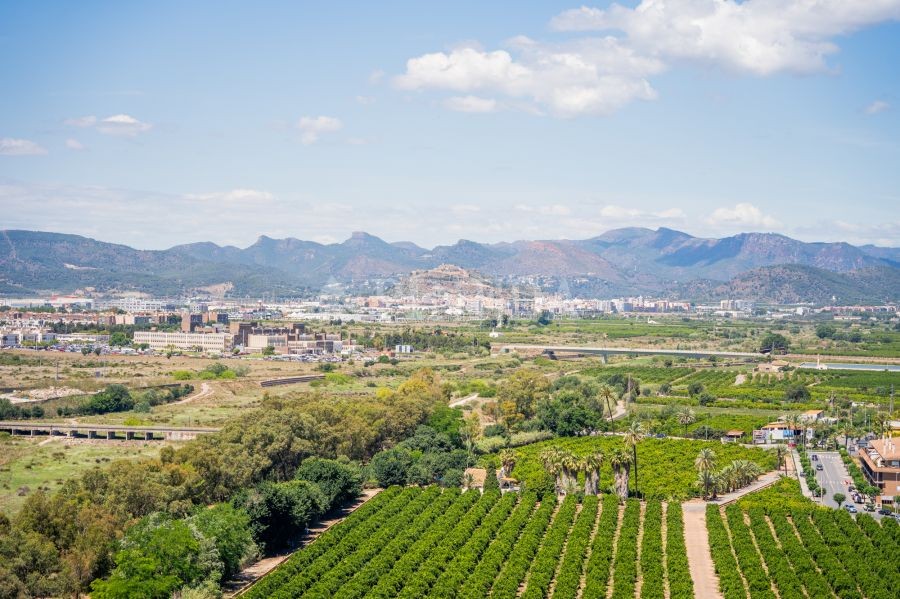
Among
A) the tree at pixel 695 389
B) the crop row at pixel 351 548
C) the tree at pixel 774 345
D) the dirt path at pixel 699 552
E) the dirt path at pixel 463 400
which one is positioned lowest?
the dirt path at pixel 699 552

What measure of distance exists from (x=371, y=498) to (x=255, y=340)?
85.4m

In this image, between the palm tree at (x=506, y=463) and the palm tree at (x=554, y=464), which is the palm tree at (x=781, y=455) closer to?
the palm tree at (x=554, y=464)

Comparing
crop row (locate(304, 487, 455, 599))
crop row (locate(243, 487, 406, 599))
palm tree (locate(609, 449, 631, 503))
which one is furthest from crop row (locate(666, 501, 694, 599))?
crop row (locate(243, 487, 406, 599))

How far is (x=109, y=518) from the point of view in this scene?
36.6 meters

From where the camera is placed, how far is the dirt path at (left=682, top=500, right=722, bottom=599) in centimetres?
3609

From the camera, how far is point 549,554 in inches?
1517

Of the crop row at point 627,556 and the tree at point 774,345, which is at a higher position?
Answer: the tree at point 774,345

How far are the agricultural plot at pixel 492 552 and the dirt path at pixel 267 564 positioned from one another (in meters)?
1.13

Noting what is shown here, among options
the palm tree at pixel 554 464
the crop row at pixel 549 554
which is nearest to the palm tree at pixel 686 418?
the palm tree at pixel 554 464

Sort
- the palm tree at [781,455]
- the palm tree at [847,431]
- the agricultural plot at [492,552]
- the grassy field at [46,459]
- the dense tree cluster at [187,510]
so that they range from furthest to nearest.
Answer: the palm tree at [847,431]
the palm tree at [781,455]
the grassy field at [46,459]
the agricultural plot at [492,552]
the dense tree cluster at [187,510]

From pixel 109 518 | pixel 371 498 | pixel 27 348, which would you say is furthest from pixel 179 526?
pixel 27 348

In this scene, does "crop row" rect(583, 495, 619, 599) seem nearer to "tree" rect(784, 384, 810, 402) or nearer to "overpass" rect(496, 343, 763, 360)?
"tree" rect(784, 384, 810, 402)

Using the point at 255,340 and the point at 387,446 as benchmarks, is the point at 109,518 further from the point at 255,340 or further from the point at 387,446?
the point at 255,340

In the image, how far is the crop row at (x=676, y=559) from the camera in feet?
114
